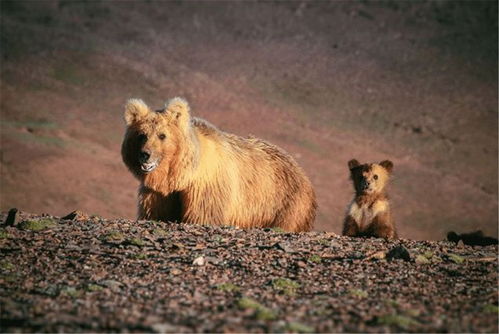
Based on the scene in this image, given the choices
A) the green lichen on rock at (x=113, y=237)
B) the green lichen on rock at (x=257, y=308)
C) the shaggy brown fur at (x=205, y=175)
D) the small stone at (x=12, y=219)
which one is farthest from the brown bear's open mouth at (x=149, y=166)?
the green lichen on rock at (x=257, y=308)

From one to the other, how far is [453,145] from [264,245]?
44.4 m

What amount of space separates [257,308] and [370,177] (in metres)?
6.55

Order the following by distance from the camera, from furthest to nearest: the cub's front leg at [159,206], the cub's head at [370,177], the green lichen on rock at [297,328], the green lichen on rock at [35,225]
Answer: the cub's head at [370,177] → the cub's front leg at [159,206] → the green lichen on rock at [35,225] → the green lichen on rock at [297,328]

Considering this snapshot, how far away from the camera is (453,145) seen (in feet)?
173

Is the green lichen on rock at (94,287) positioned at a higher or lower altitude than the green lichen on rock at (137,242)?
lower

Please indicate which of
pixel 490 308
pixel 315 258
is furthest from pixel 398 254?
pixel 490 308

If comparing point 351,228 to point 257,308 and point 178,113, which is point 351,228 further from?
point 257,308

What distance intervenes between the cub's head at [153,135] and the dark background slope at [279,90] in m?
21.2

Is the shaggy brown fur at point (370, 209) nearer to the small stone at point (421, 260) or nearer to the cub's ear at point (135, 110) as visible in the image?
the small stone at point (421, 260)

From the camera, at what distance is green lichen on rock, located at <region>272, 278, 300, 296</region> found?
812 centimetres

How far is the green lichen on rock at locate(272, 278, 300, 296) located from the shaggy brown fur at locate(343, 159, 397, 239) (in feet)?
15.5

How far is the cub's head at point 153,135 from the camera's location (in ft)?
37.4

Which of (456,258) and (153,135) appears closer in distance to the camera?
(456,258)

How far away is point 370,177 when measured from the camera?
1352 centimetres
